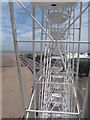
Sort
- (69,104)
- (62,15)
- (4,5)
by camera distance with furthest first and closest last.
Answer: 1. (69,104)
2. (62,15)
3. (4,5)

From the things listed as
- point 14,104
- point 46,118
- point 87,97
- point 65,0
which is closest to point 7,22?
point 65,0

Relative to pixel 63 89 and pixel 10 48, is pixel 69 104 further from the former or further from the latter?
pixel 10 48

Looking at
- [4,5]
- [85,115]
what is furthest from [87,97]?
[4,5]

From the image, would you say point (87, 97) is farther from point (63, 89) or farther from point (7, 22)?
point (63, 89)

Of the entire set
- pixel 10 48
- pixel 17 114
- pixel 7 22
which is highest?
pixel 7 22

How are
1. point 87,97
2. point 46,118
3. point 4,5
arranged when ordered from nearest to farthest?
point 4,5
point 87,97
point 46,118

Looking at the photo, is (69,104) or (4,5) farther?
(69,104)

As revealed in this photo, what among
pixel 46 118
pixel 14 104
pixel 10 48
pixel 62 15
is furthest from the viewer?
pixel 14 104

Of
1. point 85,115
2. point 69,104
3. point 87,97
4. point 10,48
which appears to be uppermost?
point 10,48

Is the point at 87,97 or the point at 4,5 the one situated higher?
the point at 4,5
